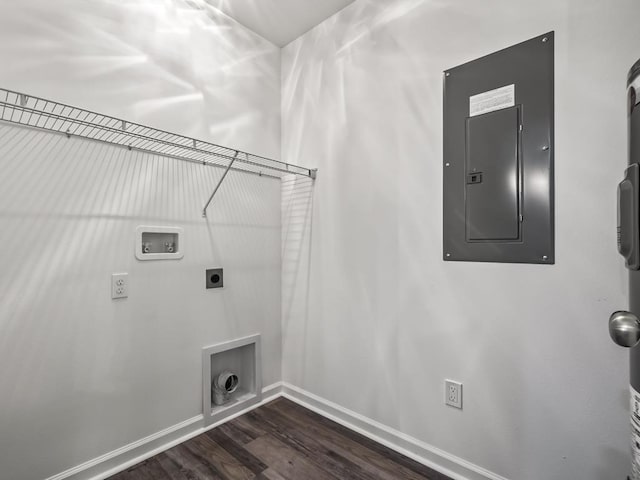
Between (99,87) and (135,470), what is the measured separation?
5.84 feet

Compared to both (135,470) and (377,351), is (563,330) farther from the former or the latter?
(135,470)

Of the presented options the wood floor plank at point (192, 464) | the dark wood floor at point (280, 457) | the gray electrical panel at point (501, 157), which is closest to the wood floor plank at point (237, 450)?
the dark wood floor at point (280, 457)

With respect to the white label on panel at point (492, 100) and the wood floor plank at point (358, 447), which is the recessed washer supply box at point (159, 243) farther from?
the white label on panel at point (492, 100)

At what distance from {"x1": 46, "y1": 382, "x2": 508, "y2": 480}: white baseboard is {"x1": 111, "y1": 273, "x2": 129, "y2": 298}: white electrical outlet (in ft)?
2.37

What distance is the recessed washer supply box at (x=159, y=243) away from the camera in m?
1.60

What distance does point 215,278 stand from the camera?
191 centimetres

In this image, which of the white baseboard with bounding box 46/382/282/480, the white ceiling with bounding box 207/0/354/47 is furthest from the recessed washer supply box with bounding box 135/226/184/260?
the white ceiling with bounding box 207/0/354/47

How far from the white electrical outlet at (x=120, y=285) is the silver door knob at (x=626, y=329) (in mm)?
1774

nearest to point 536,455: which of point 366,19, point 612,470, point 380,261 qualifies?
point 612,470

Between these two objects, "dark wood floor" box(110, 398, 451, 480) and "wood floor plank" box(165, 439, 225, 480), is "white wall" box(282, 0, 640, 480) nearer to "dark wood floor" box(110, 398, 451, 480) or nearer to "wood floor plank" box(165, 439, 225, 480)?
"dark wood floor" box(110, 398, 451, 480)

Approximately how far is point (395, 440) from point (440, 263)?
950 millimetres

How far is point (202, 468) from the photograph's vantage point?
4.99 feet

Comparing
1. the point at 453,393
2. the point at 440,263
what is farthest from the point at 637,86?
the point at 453,393

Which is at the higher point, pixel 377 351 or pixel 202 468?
pixel 377 351
